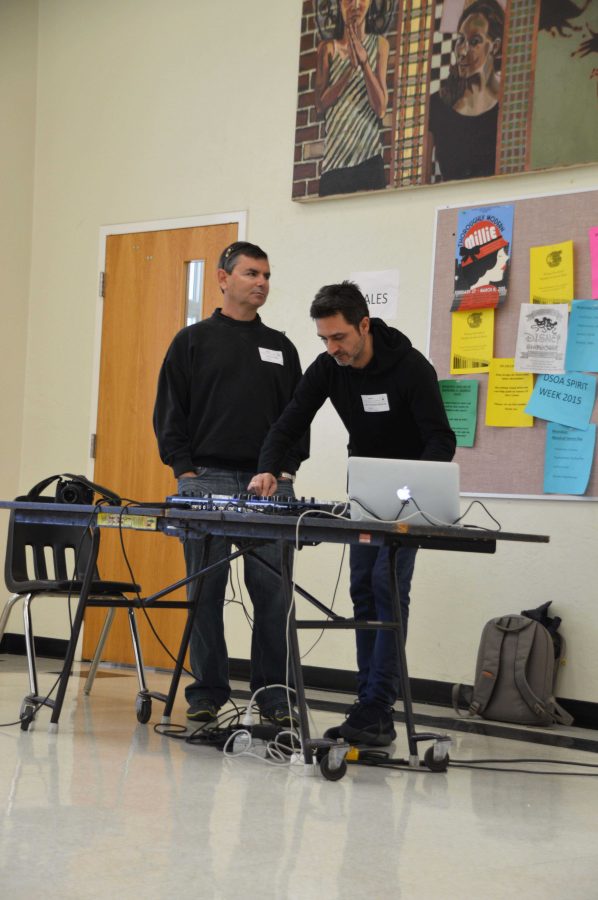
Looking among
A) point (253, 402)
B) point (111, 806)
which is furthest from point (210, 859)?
point (253, 402)

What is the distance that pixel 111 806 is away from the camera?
2512 millimetres

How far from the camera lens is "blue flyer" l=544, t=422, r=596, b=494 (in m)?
4.32

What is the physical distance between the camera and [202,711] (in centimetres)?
373

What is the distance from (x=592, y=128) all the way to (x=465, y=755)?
2344 millimetres

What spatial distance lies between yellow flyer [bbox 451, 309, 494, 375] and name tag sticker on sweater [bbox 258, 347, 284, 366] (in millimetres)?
965

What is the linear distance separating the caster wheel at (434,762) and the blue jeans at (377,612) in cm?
27

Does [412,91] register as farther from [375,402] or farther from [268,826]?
[268,826]

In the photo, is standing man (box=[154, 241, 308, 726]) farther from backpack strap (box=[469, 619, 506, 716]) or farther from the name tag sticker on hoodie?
backpack strap (box=[469, 619, 506, 716])

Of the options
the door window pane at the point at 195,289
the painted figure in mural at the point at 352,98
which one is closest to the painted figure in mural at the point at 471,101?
the painted figure in mural at the point at 352,98

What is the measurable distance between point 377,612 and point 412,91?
240 cm

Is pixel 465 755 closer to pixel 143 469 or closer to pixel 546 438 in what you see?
pixel 546 438

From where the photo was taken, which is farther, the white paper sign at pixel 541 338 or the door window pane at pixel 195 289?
the door window pane at pixel 195 289

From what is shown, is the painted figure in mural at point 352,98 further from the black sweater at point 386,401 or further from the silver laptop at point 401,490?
the silver laptop at point 401,490

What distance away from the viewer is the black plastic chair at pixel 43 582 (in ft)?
12.3
